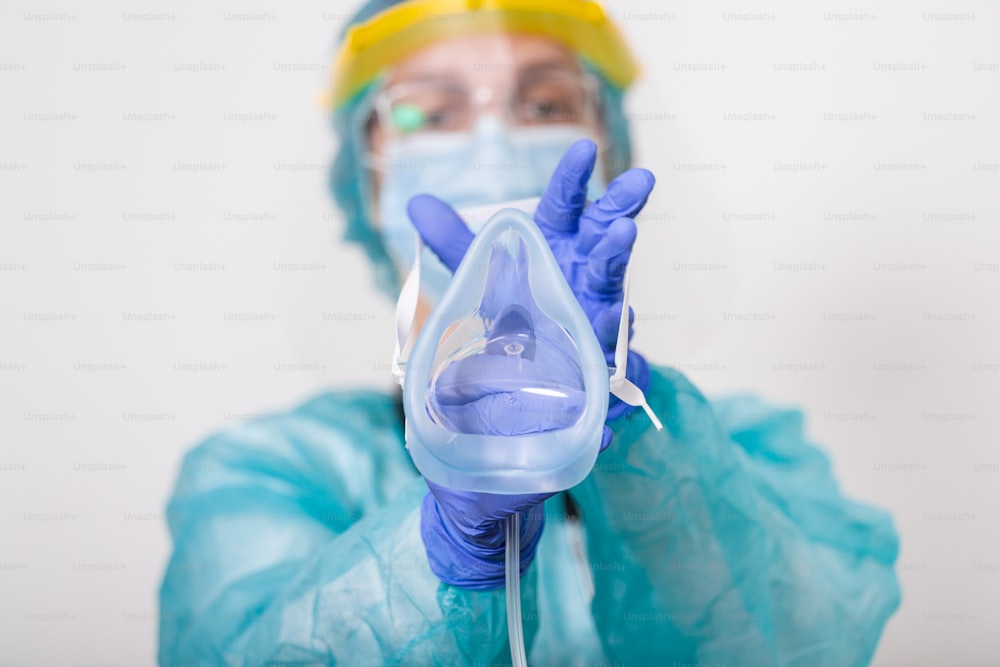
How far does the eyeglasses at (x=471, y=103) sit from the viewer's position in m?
1.35

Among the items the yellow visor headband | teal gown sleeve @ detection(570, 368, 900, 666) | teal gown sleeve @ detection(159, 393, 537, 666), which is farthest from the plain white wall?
teal gown sleeve @ detection(570, 368, 900, 666)

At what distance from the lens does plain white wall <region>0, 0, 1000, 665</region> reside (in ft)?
5.21

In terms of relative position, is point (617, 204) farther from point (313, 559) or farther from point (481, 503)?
point (313, 559)

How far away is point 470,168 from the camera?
4.34 feet

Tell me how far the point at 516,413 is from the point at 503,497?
90 mm

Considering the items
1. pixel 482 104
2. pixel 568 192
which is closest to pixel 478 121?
pixel 482 104

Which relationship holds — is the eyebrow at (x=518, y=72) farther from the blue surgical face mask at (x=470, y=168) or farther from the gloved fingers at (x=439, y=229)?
the gloved fingers at (x=439, y=229)

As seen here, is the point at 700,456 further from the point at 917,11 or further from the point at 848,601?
the point at 917,11

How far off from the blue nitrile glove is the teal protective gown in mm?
154

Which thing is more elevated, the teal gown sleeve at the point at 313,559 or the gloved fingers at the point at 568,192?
the gloved fingers at the point at 568,192

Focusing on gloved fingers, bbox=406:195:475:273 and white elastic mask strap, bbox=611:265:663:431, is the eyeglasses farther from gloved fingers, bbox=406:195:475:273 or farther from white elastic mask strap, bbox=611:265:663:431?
white elastic mask strap, bbox=611:265:663:431

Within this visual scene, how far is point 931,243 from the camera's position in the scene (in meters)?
1.64

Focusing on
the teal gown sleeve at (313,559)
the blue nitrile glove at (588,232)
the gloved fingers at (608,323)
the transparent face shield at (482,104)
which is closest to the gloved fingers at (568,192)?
the blue nitrile glove at (588,232)

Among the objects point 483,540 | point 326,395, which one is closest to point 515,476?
point 483,540
